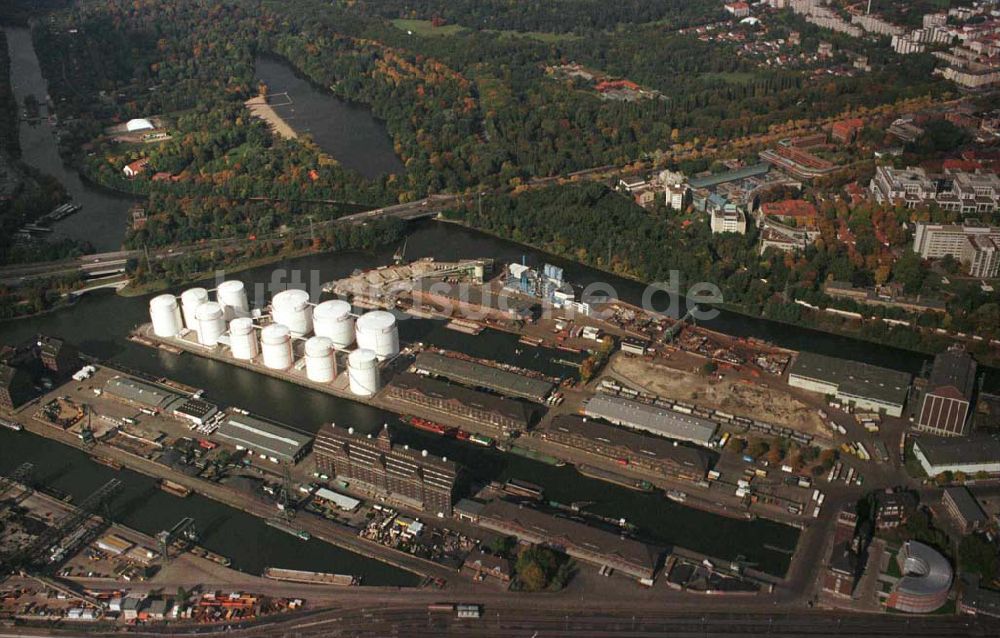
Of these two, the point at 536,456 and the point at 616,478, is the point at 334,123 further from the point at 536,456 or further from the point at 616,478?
the point at 616,478

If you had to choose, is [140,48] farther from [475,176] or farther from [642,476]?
[642,476]

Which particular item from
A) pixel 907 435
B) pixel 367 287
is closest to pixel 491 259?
pixel 367 287

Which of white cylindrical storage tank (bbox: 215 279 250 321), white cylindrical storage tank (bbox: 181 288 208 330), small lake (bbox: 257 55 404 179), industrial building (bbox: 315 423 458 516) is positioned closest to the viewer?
industrial building (bbox: 315 423 458 516)

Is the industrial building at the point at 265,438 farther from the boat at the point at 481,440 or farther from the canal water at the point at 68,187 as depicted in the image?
the canal water at the point at 68,187

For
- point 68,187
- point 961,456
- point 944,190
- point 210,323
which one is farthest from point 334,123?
point 961,456

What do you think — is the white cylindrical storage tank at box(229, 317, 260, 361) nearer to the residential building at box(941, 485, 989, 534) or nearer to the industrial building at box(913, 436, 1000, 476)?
the industrial building at box(913, 436, 1000, 476)

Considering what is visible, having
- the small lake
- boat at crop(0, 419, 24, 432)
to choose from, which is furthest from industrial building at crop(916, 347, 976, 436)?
the small lake

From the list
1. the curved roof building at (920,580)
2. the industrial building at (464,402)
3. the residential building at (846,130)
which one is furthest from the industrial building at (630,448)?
the residential building at (846,130)
